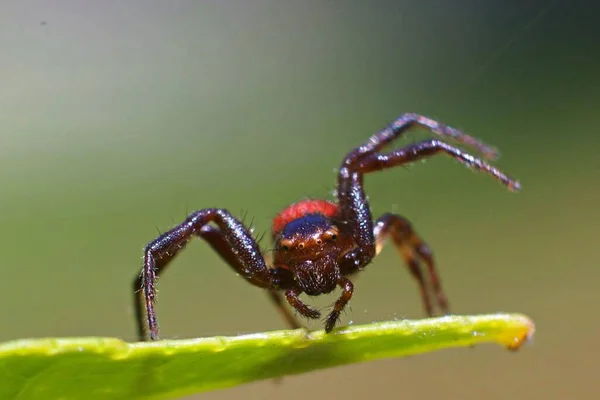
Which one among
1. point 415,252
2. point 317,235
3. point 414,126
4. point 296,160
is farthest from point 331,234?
point 296,160

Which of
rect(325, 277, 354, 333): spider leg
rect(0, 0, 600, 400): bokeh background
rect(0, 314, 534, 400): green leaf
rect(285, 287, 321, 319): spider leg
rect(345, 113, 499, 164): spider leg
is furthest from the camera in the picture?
rect(0, 0, 600, 400): bokeh background

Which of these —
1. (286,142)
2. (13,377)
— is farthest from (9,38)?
(13,377)

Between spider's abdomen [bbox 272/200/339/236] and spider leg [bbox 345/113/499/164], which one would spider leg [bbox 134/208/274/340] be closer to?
spider's abdomen [bbox 272/200/339/236]

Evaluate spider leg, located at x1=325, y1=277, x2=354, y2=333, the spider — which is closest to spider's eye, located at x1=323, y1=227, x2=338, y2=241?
the spider

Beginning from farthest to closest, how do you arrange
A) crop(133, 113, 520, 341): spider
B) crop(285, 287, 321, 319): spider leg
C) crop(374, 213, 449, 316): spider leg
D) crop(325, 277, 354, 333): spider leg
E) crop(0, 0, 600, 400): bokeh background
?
crop(0, 0, 600, 400): bokeh background
crop(374, 213, 449, 316): spider leg
crop(133, 113, 520, 341): spider
crop(285, 287, 321, 319): spider leg
crop(325, 277, 354, 333): spider leg

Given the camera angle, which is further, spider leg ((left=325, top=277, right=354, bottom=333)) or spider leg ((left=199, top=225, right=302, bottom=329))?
spider leg ((left=199, top=225, right=302, bottom=329))

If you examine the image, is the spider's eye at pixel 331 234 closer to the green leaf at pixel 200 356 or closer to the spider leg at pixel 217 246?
the spider leg at pixel 217 246

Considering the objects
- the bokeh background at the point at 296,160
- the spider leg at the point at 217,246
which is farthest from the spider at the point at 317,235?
the bokeh background at the point at 296,160
